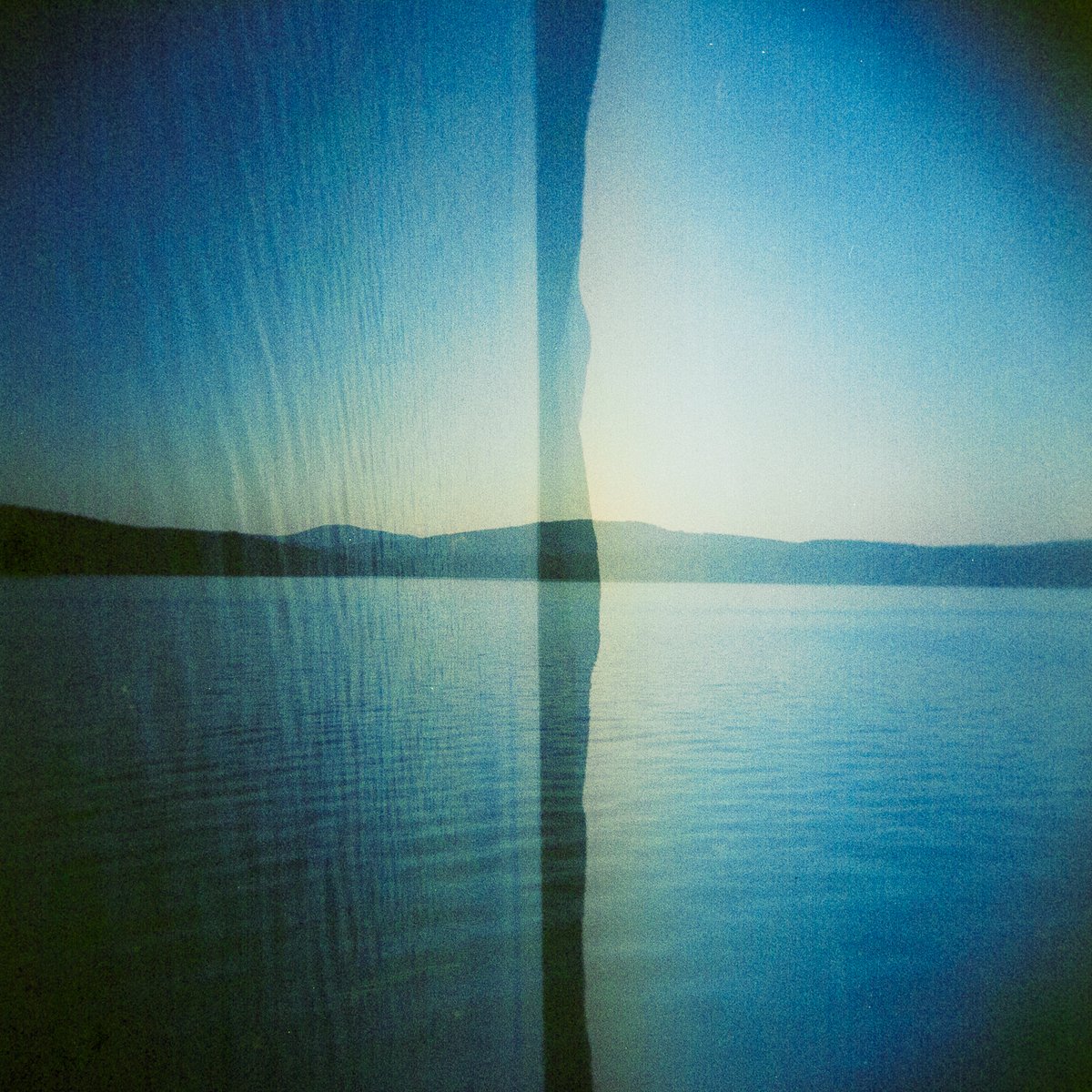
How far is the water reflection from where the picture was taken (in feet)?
3.49

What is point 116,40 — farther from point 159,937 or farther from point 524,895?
point 524,895

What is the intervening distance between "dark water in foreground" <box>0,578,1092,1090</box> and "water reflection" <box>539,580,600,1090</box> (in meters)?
0.02

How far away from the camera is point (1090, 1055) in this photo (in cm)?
134

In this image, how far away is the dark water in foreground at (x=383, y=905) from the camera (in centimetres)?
93

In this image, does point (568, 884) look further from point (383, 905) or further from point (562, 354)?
point (562, 354)

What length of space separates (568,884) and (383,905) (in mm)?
696

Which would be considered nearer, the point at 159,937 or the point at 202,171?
the point at 202,171

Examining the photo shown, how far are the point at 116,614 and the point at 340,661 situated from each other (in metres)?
0.97

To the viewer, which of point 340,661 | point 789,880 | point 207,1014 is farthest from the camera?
point 789,880

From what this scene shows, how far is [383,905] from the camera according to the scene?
100 cm

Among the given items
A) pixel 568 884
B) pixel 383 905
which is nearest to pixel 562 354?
pixel 383 905

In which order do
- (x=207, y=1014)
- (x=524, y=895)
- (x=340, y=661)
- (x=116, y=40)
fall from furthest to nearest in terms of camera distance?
(x=524, y=895)
(x=207, y=1014)
(x=340, y=661)
(x=116, y=40)

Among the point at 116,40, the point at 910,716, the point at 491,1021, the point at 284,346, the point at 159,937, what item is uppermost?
the point at 116,40

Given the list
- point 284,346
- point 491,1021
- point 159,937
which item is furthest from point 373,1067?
point 284,346
